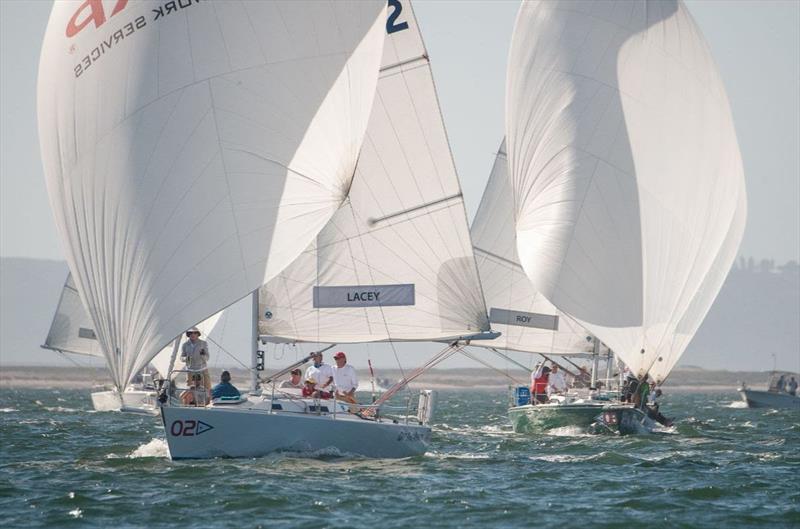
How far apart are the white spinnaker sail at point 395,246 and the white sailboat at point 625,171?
7751mm

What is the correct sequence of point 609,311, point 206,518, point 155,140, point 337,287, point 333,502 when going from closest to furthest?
point 206,518 → point 333,502 → point 155,140 → point 337,287 → point 609,311

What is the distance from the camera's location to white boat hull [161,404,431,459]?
78.1 feet

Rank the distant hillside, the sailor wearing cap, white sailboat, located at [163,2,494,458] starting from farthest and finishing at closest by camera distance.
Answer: the distant hillside → white sailboat, located at [163,2,494,458] → the sailor wearing cap

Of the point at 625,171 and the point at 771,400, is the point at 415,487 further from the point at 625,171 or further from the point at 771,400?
the point at 771,400

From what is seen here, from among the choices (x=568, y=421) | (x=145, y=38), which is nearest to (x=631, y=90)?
(x=568, y=421)

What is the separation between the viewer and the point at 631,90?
117ft

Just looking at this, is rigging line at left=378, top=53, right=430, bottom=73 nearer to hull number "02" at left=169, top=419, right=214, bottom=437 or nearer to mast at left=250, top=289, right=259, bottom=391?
mast at left=250, top=289, right=259, bottom=391

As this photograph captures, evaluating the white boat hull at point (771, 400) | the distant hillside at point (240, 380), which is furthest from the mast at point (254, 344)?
the distant hillside at point (240, 380)

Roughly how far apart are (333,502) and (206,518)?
2.12 metres

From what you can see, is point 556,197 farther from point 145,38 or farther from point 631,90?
point 145,38

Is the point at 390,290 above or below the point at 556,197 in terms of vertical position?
below

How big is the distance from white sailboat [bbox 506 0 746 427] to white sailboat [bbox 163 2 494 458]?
7.70 metres

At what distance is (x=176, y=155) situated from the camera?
23359mm

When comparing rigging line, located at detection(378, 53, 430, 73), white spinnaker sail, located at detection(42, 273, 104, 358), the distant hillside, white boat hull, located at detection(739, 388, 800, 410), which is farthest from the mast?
the distant hillside
